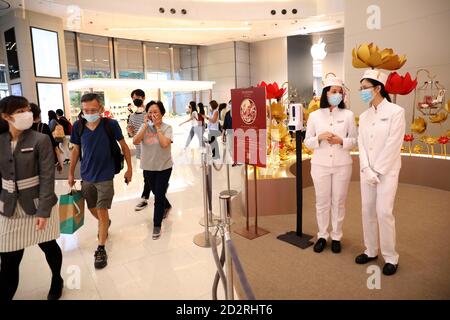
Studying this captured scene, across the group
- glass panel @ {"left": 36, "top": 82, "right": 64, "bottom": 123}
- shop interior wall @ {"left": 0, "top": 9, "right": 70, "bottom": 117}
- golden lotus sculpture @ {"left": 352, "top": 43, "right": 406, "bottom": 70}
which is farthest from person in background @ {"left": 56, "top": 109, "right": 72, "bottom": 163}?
golden lotus sculpture @ {"left": 352, "top": 43, "right": 406, "bottom": 70}

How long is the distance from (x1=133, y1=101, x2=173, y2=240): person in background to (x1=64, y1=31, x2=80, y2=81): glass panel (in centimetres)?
1273

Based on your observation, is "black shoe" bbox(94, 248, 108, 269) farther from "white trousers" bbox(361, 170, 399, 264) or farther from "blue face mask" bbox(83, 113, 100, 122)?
"white trousers" bbox(361, 170, 399, 264)

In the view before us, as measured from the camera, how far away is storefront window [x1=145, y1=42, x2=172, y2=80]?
17309 millimetres

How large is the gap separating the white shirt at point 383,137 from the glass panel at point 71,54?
14.6 metres

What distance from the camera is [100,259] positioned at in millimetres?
2939

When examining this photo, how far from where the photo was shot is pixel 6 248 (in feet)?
7.00

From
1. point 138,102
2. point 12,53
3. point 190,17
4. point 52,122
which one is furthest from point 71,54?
point 138,102

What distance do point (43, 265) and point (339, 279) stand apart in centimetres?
264

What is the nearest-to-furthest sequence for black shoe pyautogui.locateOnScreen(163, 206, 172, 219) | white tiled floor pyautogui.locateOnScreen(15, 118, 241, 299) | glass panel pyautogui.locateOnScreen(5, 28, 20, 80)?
white tiled floor pyautogui.locateOnScreen(15, 118, 241, 299), black shoe pyautogui.locateOnScreen(163, 206, 172, 219), glass panel pyautogui.locateOnScreen(5, 28, 20, 80)

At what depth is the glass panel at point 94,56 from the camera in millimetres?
14591

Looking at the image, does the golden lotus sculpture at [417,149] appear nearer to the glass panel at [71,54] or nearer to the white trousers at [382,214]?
the white trousers at [382,214]

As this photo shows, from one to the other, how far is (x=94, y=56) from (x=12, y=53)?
490cm

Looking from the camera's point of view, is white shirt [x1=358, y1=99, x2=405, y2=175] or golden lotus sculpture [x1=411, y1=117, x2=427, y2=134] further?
golden lotus sculpture [x1=411, y1=117, x2=427, y2=134]

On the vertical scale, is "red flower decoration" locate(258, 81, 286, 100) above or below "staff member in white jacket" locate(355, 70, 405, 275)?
above
